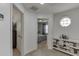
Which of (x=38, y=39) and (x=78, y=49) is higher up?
(x=38, y=39)

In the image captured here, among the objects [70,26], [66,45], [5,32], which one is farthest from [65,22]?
[5,32]

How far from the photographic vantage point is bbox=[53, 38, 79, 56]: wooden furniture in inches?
69.8

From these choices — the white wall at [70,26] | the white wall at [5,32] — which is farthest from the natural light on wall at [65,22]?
the white wall at [5,32]

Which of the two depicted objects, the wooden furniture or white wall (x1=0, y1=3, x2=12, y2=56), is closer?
white wall (x1=0, y1=3, x2=12, y2=56)

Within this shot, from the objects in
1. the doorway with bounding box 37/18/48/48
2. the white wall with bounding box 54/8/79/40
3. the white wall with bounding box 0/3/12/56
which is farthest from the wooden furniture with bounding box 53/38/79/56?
the white wall with bounding box 0/3/12/56

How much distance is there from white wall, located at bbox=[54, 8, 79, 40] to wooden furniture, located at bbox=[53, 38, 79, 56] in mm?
98

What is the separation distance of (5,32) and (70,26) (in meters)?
1.15

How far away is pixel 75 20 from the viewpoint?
1820mm

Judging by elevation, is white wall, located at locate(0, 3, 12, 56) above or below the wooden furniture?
above

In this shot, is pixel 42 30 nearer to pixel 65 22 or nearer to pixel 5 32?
pixel 65 22

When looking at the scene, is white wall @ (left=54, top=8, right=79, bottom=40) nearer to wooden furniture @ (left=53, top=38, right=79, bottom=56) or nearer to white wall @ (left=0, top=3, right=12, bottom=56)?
wooden furniture @ (left=53, top=38, right=79, bottom=56)

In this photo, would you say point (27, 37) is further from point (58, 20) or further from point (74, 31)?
point (74, 31)

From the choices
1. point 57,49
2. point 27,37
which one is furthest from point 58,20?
point 27,37

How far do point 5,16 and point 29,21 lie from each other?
0.82 metres
